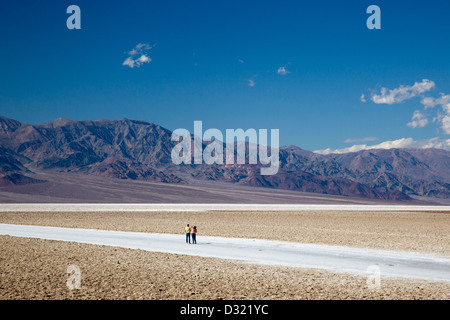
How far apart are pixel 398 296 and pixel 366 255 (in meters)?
7.39

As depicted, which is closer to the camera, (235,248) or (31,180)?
(235,248)

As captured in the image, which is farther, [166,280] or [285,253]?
[285,253]

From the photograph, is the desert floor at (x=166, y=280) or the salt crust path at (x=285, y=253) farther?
the salt crust path at (x=285, y=253)

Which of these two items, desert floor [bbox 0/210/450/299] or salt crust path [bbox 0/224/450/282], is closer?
desert floor [bbox 0/210/450/299]

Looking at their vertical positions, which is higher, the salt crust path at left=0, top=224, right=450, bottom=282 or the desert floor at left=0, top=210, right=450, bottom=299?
the desert floor at left=0, top=210, right=450, bottom=299

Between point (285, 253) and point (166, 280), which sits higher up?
point (166, 280)

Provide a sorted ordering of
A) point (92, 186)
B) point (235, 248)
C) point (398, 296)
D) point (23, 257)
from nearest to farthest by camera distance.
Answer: point (398, 296), point (23, 257), point (235, 248), point (92, 186)

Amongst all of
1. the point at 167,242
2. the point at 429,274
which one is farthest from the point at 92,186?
the point at 429,274

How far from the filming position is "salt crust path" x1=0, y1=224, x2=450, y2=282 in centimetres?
1527

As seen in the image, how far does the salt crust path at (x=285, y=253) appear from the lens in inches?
601

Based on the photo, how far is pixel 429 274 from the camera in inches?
565

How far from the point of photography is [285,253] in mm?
18938

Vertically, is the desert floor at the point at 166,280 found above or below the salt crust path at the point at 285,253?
above
